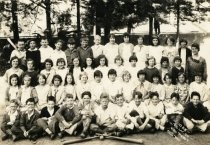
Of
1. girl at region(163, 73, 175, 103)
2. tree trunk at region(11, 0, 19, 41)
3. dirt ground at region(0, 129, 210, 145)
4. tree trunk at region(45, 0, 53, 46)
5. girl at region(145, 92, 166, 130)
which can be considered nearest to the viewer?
dirt ground at region(0, 129, 210, 145)

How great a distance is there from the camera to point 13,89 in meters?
5.47

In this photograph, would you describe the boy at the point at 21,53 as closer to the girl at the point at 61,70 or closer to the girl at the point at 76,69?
the girl at the point at 61,70

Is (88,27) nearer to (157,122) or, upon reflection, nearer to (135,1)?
(135,1)

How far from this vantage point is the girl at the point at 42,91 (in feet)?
18.1

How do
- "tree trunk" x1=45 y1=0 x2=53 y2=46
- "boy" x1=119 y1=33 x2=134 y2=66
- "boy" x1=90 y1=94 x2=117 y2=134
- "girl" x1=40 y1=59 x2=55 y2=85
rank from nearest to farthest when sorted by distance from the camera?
"boy" x1=90 y1=94 x2=117 y2=134
"girl" x1=40 y1=59 x2=55 y2=85
"boy" x1=119 y1=33 x2=134 y2=66
"tree trunk" x1=45 y1=0 x2=53 y2=46

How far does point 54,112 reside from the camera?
5.16m

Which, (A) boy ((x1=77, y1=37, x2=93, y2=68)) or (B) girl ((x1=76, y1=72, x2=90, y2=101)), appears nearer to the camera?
Result: (B) girl ((x1=76, y1=72, x2=90, y2=101))

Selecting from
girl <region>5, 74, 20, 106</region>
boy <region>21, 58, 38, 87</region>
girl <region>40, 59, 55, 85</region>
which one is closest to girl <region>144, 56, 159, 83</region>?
girl <region>40, 59, 55, 85</region>

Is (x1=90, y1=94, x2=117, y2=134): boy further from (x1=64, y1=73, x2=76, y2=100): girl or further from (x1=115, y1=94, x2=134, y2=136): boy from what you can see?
(x1=64, y1=73, x2=76, y2=100): girl

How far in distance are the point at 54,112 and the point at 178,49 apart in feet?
9.28

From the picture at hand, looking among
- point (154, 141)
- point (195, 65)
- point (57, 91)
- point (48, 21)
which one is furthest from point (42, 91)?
point (48, 21)

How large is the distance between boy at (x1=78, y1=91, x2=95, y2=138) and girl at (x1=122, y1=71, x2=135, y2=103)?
0.68 metres

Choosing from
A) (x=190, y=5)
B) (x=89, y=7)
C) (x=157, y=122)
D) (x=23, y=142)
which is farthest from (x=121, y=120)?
(x=89, y=7)

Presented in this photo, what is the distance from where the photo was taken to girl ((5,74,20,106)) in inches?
213
